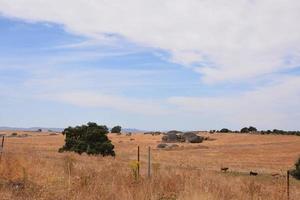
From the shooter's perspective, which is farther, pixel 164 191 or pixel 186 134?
pixel 186 134

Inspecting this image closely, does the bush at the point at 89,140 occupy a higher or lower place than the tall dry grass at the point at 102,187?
higher

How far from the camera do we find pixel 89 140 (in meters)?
42.3

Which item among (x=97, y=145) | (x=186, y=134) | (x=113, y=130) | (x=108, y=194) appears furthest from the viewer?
(x=113, y=130)

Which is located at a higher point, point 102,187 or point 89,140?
point 89,140

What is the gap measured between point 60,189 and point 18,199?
1.82 metres

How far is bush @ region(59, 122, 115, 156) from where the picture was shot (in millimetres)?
41531

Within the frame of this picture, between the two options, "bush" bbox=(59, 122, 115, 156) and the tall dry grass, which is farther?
"bush" bbox=(59, 122, 115, 156)

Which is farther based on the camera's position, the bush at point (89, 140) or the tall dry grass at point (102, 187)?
the bush at point (89, 140)

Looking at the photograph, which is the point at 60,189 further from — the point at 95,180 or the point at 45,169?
the point at 45,169

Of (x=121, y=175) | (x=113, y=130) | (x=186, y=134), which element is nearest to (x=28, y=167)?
(x=121, y=175)

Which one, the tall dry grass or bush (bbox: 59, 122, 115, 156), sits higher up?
bush (bbox: 59, 122, 115, 156)

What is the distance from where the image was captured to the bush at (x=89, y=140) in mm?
41531

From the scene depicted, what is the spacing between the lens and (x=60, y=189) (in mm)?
11781

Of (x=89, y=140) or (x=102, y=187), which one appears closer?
(x=102, y=187)
